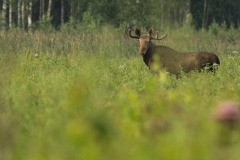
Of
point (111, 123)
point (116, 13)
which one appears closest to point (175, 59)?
point (111, 123)

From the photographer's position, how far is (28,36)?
75.7ft

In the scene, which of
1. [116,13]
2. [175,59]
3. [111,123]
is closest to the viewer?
[111,123]

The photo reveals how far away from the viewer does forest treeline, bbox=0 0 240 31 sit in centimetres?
3341

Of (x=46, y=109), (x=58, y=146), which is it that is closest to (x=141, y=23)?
(x=46, y=109)

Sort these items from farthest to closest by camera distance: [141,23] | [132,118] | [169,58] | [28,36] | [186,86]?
[141,23], [28,36], [169,58], [186,86], [132,118]

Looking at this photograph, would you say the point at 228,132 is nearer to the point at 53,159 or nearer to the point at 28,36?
the point at 53,159

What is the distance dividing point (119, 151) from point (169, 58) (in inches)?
388

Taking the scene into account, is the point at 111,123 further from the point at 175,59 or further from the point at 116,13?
the point at 116,13

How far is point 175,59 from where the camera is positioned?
1354 centimetres

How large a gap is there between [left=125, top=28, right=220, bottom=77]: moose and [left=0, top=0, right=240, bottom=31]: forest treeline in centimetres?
261

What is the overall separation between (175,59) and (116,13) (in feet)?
106

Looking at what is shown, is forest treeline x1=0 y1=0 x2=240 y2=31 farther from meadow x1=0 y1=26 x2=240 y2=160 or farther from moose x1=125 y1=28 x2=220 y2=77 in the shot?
meadow x1=0 y1=26 x2=240 y2=160

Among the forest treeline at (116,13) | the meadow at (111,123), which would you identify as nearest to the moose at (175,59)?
the meadow at (111,123)

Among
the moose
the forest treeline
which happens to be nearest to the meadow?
the moose
